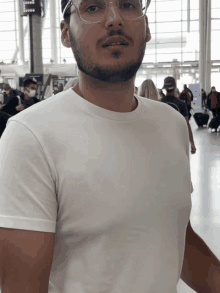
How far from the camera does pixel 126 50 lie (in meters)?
1.00

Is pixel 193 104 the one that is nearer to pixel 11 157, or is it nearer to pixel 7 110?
pixel 7 110

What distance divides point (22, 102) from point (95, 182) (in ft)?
21.2

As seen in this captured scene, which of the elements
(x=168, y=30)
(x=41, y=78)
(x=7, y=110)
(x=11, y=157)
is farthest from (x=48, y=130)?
(x=168, y=30)

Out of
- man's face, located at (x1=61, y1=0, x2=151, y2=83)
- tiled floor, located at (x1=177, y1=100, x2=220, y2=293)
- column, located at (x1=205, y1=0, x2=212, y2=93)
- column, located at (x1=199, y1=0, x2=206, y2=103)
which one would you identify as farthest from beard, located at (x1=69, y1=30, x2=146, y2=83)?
column, located at (x1=205, y1=0, x2=212, y2=93)

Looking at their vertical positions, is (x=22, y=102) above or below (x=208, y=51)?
below

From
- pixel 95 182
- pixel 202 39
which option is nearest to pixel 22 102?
pixel 95 182

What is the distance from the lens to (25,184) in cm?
82

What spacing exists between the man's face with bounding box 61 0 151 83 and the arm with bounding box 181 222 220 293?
525mm

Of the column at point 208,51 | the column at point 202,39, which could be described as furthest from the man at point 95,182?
the column at point 208,51

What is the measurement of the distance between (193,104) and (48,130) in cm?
2158

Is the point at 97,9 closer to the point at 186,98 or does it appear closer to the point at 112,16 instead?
the point at 112,16

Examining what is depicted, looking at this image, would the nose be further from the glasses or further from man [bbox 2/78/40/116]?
man [bbox 2/78/40/116]

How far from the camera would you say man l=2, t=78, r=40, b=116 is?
6727mm

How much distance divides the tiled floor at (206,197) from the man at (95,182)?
2328 mm
